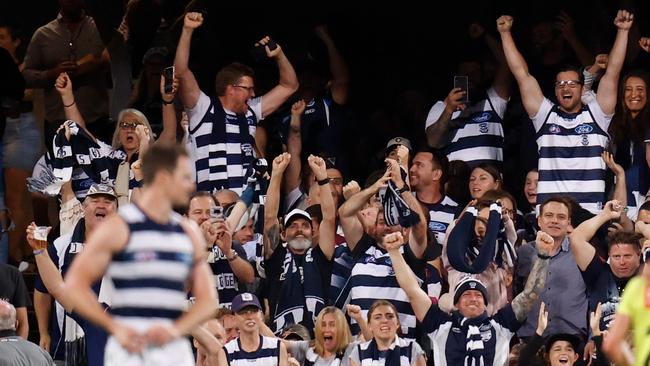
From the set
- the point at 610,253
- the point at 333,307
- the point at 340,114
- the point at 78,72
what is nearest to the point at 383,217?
the point at 333,307

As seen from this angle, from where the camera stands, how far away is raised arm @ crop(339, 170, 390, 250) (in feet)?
44.4

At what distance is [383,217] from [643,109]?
261cm

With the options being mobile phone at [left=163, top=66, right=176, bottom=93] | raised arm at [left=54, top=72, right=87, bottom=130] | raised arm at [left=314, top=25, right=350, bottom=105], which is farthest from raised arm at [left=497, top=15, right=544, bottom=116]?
raised arm at [left=54, top=72, right=87, bottom=130]

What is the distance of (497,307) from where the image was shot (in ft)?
42.1

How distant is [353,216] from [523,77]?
6.65 ft

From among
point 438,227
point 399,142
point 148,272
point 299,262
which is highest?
point 399,142

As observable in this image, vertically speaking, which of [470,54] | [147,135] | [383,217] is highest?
[470,54]

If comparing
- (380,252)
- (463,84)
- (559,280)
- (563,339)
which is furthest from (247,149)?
(563,339)

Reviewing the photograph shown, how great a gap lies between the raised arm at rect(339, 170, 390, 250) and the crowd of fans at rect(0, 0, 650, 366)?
0.02 m

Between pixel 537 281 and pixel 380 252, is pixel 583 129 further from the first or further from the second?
pixel 380 252

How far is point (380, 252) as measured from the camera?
13289 millimetres

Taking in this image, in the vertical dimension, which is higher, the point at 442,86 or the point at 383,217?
the point at 442,86

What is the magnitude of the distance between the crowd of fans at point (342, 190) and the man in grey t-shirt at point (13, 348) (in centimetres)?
2

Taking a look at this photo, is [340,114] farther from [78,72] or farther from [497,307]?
[497,307]
